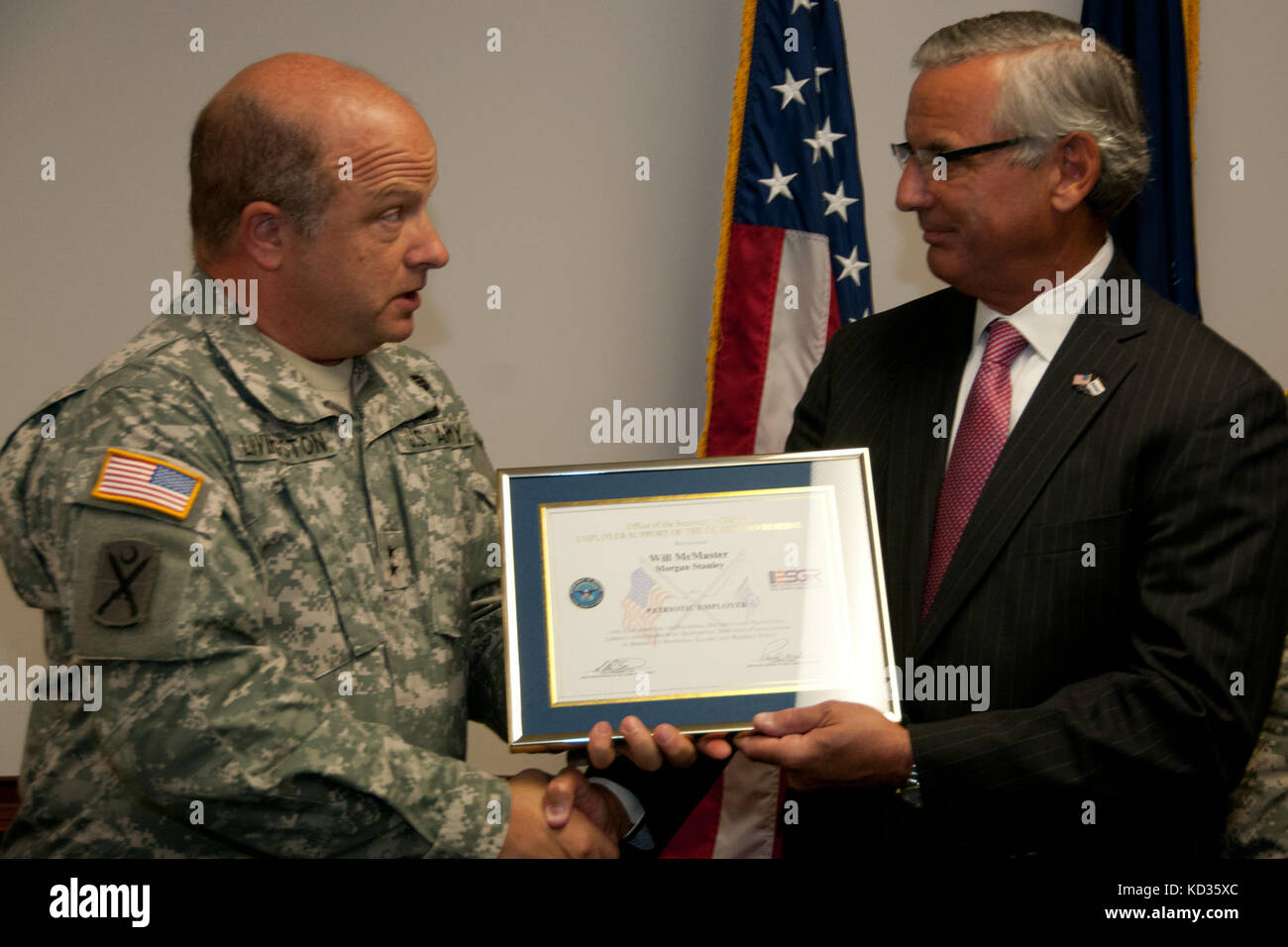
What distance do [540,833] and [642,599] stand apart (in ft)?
1.45

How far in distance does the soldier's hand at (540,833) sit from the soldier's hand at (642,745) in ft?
0.55

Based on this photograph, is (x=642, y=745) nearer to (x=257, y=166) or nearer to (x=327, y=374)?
(x=327, y=374)

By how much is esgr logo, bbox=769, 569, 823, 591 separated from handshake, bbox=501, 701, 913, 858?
0.68 feet

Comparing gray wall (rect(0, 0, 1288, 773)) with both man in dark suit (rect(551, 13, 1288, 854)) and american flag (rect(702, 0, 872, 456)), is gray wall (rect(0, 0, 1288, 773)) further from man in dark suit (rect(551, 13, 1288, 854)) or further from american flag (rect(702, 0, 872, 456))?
man in dark suit (rect(551, 13, 1288, 854))

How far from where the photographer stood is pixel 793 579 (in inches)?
76.9

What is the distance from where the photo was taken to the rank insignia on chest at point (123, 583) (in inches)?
63.7

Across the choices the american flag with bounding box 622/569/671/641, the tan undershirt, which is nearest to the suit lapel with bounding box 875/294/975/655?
the american flag with bounding box 622/569/671/641

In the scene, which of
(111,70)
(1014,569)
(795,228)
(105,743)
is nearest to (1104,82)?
(1014,569)

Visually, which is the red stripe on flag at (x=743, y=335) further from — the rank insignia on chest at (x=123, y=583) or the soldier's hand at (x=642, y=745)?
the rank insignia on chest at (x=123, y=583)

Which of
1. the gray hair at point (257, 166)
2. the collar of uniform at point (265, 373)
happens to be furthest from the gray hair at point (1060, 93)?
the collar of uniform at point (265, 373)

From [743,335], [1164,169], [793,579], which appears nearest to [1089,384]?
[793,579]
